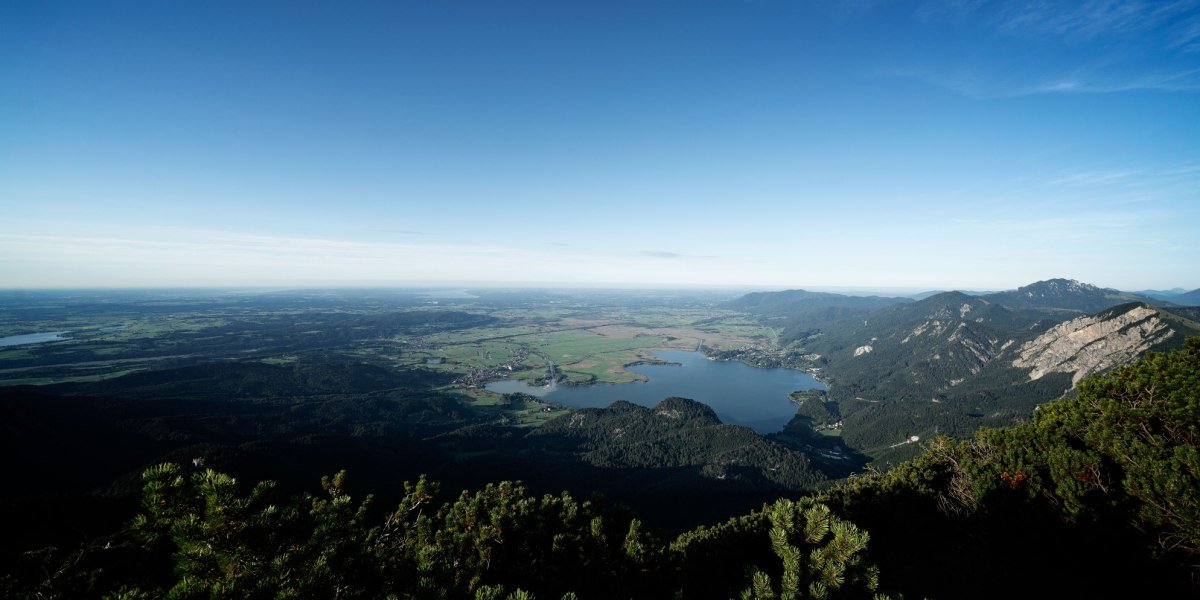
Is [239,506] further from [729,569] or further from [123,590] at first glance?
[729,569]

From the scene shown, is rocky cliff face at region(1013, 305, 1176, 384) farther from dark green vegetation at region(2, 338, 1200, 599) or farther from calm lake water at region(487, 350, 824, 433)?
dark green vegetation at region(2, 338, 1200, 599)

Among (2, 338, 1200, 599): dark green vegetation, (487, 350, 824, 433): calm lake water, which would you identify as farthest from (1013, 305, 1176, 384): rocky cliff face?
(2, 338, 1200, 599): dark green vegetation

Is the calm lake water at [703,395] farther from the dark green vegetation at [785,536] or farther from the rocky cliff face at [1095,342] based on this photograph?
the dark green vegetation at [785,536]

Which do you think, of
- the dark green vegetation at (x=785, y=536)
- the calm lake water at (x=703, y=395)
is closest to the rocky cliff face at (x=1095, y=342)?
the calm lake water at (x=703, y=395)

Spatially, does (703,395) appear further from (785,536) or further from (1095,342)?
(785,536)

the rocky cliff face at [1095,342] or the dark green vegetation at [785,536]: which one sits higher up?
the dark green vegetation at [785,536]

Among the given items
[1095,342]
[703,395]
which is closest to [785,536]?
[703,395]
